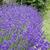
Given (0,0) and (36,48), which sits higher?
(36,48)

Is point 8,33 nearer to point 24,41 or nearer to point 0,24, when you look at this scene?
point 24,41

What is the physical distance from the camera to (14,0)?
20.5ft

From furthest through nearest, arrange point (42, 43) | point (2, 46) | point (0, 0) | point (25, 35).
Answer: point (0, 0)
point (25, 35)
point (42, 43)
point (2, 46)

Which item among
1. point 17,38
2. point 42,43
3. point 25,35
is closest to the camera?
point 42,43

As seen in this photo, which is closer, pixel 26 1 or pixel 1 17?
pixel 1 17

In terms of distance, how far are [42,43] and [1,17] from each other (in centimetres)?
138

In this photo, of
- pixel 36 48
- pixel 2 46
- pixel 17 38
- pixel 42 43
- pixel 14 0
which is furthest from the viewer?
pixel 14 0

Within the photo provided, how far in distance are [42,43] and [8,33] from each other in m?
0.44

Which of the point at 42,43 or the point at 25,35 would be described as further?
the point at 25,35

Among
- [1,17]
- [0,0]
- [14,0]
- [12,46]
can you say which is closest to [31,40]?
[12,46]

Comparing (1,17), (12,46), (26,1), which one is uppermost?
(12,46)

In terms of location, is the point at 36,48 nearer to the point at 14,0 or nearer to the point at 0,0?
the point at 0,0

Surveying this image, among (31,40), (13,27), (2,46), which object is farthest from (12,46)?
(13,27)

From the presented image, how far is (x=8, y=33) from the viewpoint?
7.02 ft
